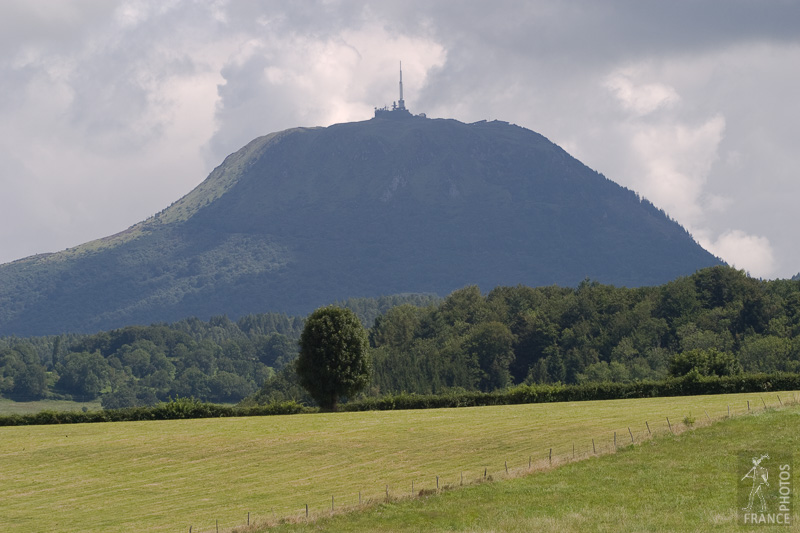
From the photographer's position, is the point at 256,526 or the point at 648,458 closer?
the point at 256,526

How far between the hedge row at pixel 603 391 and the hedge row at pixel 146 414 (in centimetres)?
980

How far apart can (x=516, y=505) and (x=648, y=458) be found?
11195mm

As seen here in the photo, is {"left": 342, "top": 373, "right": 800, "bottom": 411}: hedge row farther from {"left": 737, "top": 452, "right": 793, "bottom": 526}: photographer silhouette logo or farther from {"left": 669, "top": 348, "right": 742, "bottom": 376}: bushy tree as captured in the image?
{"left": 737, "top": 452, "right": 793, "bottom": 526}: photographer silhouette logo

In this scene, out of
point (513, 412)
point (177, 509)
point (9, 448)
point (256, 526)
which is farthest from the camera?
point (513, 412)

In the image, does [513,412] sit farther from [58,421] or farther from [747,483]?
[58,421]

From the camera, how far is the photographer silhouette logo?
47125 mm

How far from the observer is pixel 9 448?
3342 inches

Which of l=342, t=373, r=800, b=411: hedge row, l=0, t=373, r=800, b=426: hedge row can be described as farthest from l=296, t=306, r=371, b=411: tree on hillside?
l=342, t=373, r=800, b=411: hedge row

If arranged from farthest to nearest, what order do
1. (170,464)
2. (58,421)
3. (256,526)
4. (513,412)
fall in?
(58,421) → (513,412) → (170,464) → (256,526)

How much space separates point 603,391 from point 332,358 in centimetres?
2935

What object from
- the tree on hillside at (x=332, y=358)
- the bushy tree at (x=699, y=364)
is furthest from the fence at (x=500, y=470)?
the tree on hillside at (x=332, y=358)

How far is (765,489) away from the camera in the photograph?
51500 mm

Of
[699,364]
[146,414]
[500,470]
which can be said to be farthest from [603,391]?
[146,414]

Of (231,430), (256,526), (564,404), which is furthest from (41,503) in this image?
(564,404)
